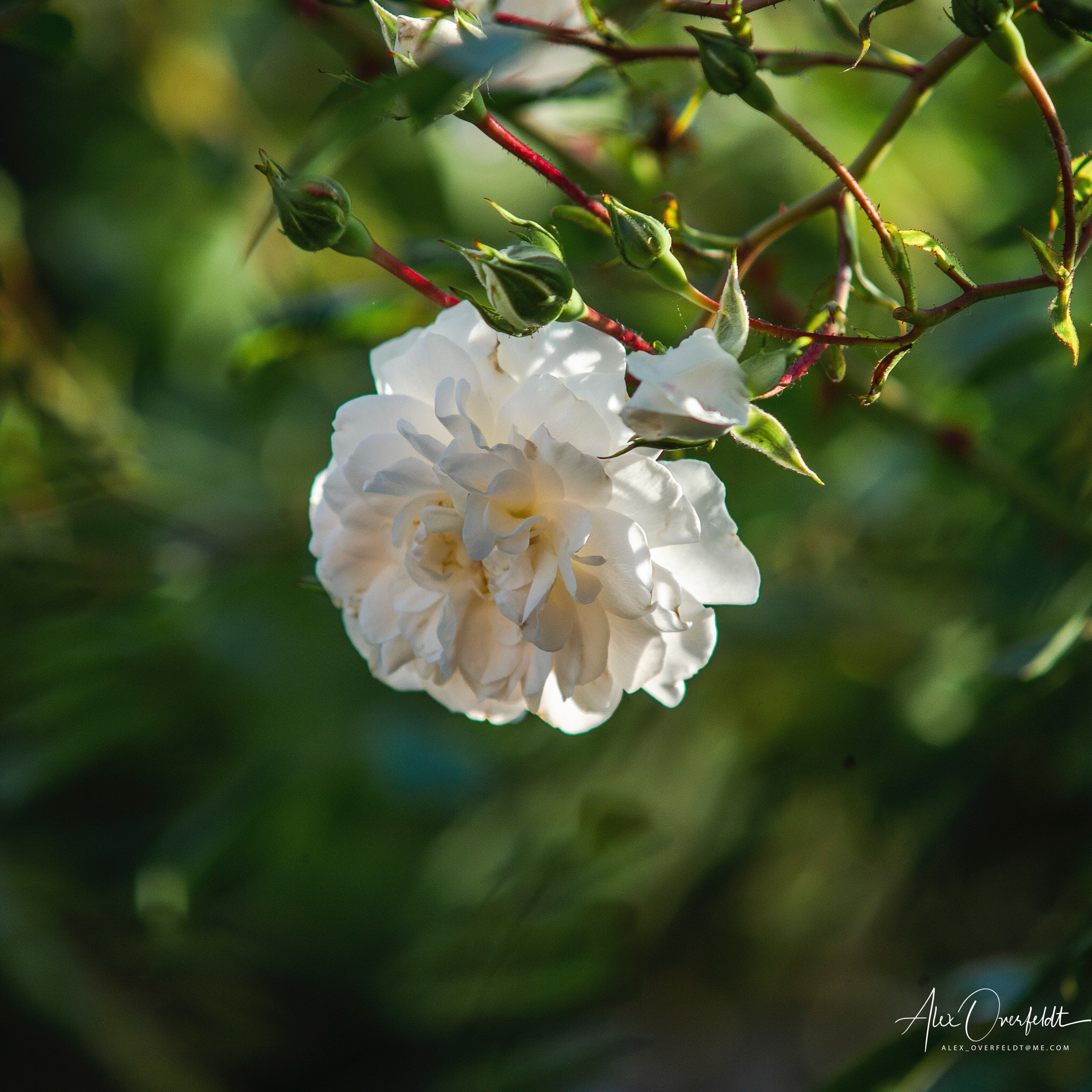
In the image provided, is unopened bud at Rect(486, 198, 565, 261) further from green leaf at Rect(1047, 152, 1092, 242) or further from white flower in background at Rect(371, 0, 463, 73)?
green leaf at Rect(1047, 152, 1092, 242)

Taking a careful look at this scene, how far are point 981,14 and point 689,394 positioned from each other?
0.51 ft

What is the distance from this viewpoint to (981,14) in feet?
0.97

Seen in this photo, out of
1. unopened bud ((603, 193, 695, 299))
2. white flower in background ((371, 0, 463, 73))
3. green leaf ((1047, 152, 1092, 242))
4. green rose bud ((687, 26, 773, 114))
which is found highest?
white flower in background ((371, 0, 463, 73))

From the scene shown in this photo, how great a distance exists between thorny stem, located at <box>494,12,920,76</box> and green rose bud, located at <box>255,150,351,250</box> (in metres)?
0.09

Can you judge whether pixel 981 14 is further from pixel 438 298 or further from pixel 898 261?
pixel 438 298

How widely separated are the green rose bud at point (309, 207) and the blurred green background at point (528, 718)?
0.20 meters

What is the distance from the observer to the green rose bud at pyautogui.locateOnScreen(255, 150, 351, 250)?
1.06ft

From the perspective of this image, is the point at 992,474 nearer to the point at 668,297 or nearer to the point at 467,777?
the point at 668,297

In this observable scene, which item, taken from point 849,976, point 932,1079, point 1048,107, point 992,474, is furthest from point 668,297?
point 849,976

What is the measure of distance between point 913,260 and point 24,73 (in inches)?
45.8
